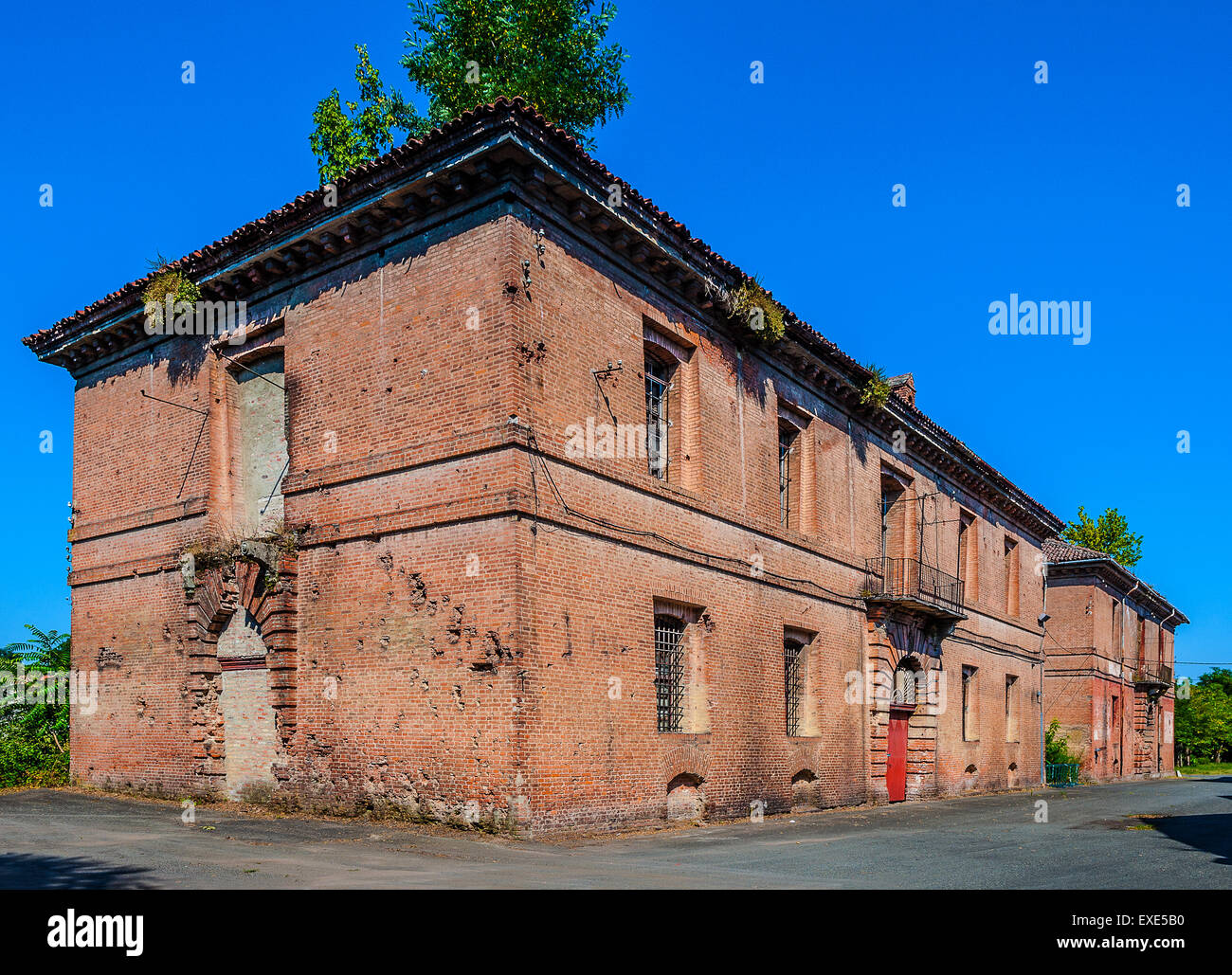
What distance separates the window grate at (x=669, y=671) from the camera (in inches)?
596

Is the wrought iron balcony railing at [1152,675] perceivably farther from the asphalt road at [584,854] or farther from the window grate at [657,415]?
the window grate at [657,415]

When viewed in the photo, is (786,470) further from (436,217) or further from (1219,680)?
(1219,680)

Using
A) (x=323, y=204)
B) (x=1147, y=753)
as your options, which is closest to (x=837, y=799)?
(x=323, y=204)

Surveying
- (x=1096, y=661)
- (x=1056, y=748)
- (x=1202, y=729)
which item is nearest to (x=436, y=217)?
(x=1056, y=748)

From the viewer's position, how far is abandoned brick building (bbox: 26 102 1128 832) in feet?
41.9

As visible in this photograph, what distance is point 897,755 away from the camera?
22750 mm

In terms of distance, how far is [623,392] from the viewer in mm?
14914

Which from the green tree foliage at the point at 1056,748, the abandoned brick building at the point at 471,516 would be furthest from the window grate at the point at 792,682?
the green tree foliage at the point at 1056,748

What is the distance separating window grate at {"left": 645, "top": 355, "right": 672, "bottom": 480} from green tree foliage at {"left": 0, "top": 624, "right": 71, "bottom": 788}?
477 inches

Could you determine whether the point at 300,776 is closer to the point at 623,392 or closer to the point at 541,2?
the point at 623,392

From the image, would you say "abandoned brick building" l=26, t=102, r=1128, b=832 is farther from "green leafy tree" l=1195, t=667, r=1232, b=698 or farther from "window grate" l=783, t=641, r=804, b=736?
"green leafy tree" l=1195, t=667, r=1232, b=698

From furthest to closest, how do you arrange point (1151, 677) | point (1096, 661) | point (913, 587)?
point (1151, 677) < point (1096, 661) < point (913, 587)

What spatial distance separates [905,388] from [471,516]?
569 inches
